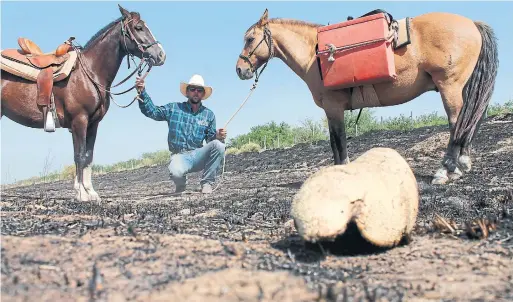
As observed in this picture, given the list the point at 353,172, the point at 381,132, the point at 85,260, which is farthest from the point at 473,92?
the point at 381,132

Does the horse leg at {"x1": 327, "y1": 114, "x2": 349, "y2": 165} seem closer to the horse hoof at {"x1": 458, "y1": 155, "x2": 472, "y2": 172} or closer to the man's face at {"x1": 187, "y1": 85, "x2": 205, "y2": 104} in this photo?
the horse hoof at {"x1": 458, "y1": 155, "x2": 472, "y2": 172}

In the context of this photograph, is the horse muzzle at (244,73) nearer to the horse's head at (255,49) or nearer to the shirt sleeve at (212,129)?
the horse's head at (255,49)

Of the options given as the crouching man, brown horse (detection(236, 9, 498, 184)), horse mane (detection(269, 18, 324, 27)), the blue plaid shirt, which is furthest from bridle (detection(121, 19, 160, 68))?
brown horse (detection(236, 9, 498, 184))

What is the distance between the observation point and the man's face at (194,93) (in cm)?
813

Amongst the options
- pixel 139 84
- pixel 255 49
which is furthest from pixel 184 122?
pixel 255 49

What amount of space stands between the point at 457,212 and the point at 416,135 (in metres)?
8.75

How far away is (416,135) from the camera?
44.3ft

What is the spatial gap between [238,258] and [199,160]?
5.05 metres

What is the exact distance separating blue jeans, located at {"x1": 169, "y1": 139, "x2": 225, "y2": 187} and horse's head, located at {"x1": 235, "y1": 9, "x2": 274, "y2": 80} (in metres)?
1.13

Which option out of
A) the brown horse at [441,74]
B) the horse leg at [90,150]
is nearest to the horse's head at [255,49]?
the brown horse at [441,74]

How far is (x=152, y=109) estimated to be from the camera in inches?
313

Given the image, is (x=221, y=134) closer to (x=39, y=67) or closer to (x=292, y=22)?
(x=292, y=22)

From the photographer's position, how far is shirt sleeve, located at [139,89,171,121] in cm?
782

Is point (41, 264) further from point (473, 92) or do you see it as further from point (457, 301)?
point (473, 92)
